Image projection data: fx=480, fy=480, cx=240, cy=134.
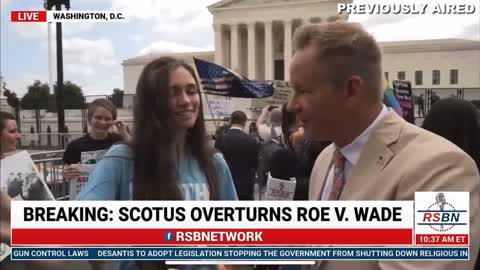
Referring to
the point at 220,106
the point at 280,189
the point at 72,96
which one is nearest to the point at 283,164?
the point at 280,189

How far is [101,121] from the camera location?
5.72 feet

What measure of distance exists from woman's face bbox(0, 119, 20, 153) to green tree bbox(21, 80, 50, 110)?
63mm

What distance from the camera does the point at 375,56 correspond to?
2.93 ft

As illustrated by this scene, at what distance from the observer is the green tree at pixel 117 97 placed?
137cm

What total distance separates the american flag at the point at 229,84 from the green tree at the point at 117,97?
0.29 meters

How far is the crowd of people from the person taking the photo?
0.82 m

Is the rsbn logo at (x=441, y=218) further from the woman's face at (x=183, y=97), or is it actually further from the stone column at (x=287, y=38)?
the woman's face at (x=183, y=97)

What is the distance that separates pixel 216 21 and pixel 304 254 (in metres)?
0.69

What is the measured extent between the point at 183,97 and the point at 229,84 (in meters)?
0.79

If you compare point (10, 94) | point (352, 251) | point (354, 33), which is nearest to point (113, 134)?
point (10, 94)

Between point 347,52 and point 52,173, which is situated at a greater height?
point 347,52

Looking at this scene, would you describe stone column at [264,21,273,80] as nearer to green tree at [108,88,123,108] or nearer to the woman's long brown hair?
the woman's long brown hair

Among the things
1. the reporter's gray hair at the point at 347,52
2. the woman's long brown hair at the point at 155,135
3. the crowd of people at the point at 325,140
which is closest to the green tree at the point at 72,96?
the crowd of people at the point at 325,140

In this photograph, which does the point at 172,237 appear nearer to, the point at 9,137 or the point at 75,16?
the point at 9,137
